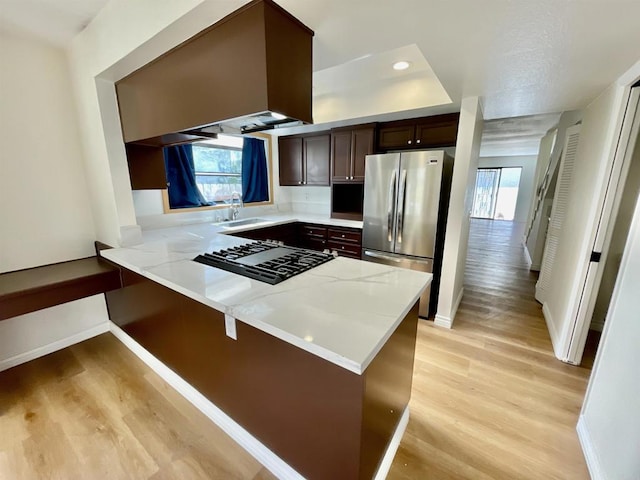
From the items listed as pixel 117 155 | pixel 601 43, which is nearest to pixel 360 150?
pixel 601 43

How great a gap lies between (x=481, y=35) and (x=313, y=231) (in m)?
2.82

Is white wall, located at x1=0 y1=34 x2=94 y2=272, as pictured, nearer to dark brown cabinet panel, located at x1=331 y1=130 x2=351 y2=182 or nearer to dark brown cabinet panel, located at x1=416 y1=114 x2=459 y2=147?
dark brown cabinet panel, located at x1=331 y1=130 x2=351 y2=182

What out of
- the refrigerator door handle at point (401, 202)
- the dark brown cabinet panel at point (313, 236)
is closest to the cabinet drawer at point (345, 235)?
the dark brown cabinet panel at point (313, 236)

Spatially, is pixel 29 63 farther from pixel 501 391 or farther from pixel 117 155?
pixel 501 391

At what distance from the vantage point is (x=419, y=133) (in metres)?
3.10

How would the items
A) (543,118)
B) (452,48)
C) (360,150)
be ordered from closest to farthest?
(452,48), (360,150), (543,118)

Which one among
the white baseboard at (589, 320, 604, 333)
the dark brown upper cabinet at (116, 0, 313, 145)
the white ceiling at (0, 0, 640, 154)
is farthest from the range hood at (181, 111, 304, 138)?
the white baseboard at (589, 320, 604, 333)

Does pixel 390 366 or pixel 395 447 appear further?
pixel 395 447

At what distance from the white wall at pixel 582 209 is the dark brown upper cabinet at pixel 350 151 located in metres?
2.01

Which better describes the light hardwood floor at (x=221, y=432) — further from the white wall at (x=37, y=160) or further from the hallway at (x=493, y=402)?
the white wall at (x=37, y=160)

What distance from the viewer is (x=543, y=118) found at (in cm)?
388

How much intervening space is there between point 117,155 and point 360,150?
2.56 m

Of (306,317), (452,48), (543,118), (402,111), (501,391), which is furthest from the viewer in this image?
(543,118)

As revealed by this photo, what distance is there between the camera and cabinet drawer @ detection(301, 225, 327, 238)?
12.3ft
